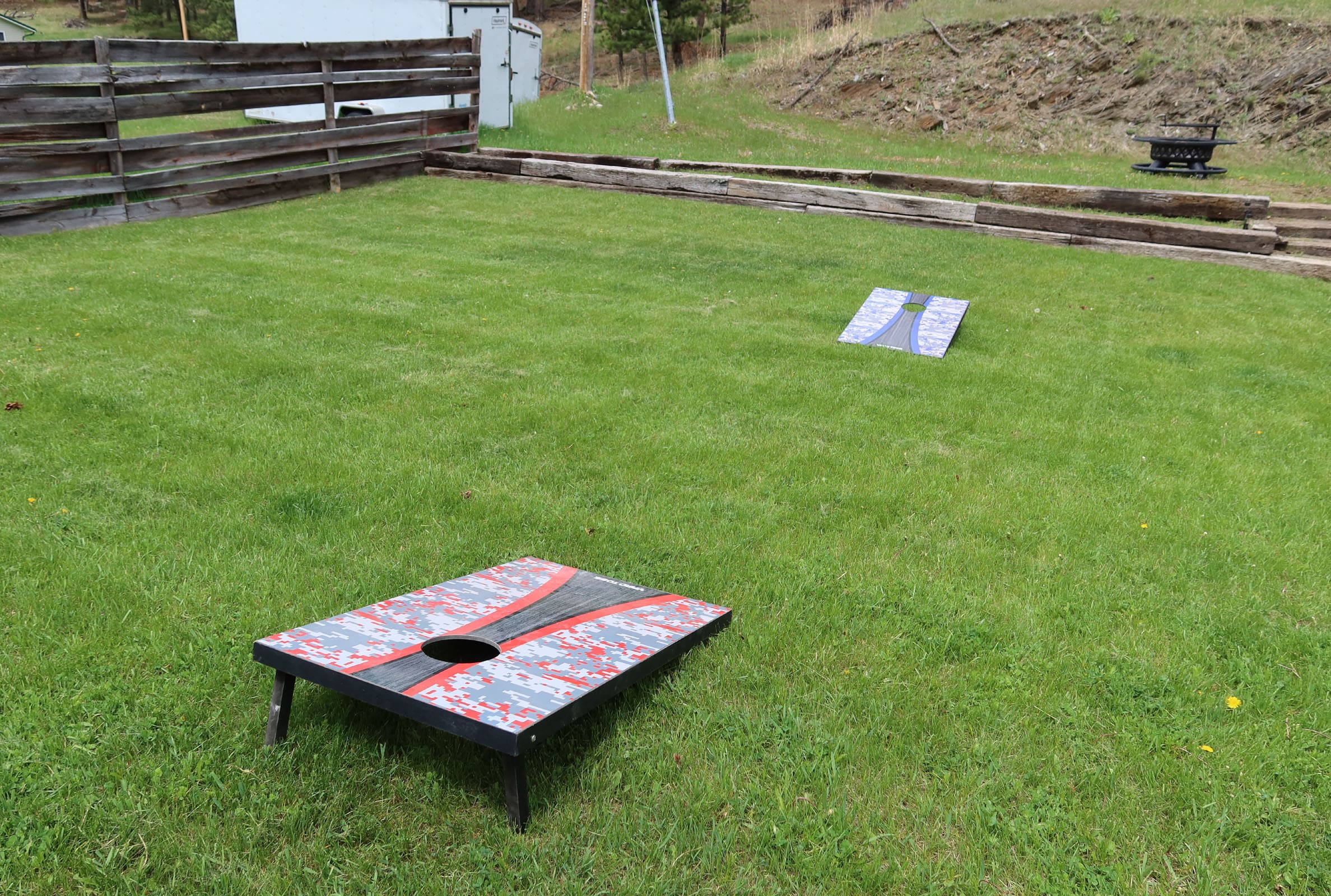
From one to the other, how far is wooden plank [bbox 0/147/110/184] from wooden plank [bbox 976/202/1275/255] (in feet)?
35.3

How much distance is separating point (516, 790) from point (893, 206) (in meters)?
11.8

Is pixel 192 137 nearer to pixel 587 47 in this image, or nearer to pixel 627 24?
pixel 587 47

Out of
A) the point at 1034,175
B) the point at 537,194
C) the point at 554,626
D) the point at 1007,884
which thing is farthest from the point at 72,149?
the point at 1034,175

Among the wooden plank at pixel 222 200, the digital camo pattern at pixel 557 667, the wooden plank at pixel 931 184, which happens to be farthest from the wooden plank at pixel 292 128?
the digital camo pattern at pixel 557 667

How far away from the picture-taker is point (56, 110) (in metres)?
10.1

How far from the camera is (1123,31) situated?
2327 centimetres

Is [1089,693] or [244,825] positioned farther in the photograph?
[1089,693]

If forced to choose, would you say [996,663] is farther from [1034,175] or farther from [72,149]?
[1034,175]

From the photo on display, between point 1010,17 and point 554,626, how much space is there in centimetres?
2704

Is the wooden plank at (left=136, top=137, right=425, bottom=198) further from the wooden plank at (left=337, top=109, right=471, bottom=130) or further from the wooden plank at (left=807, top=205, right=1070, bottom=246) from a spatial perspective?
the wooden plank at (left=807, top=205, right=1070, bottom=246)

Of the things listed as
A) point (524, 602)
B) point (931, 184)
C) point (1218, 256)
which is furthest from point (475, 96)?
point (524, 602)

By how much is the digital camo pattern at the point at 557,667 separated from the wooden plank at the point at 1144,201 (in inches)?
454

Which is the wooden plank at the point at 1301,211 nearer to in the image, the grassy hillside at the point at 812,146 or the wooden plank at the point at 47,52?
the grassy hillside at the point at 812,146

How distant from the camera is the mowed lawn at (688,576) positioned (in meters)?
2.59
